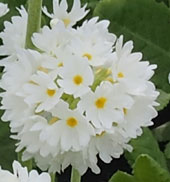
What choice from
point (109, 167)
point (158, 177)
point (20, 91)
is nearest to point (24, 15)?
point (20, 91)

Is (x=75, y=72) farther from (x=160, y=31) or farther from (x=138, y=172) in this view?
(x=160, y=31)

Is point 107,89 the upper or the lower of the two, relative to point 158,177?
upper

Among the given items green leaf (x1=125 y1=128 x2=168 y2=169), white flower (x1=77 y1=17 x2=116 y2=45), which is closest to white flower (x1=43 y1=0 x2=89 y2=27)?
white flower (x1=77 y1=17 x2=116 y2=45)

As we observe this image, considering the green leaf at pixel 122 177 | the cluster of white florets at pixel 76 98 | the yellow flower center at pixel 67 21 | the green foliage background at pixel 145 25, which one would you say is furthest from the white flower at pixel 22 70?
the green foliage background at pixel 145 25

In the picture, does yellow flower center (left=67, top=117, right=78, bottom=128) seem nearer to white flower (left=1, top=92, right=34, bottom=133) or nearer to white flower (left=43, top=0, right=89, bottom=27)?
white flower (left=1, top=92, right=34, bottom=133)

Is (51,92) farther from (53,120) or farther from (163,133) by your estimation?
(163,133)
